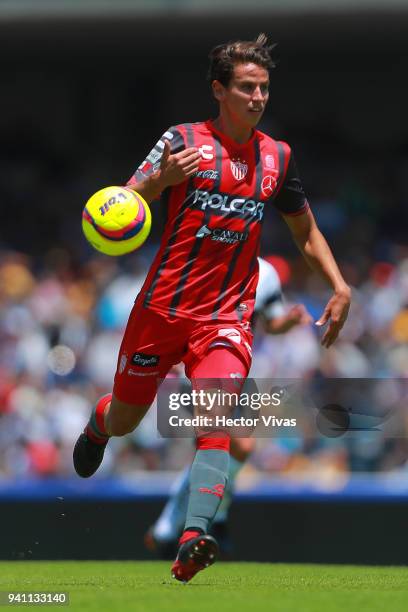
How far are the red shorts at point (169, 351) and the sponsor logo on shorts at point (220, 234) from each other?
0.40m

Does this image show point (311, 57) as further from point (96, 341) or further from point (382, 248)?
point (96, 341)

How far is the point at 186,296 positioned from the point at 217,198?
489 millimetres

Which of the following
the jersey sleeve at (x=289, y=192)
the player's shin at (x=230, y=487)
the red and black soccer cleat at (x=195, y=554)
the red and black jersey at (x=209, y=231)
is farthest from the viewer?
the player's shin at (x=230, y=487)

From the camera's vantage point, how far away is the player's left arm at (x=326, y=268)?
6.52 m

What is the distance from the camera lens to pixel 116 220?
20.3 feet

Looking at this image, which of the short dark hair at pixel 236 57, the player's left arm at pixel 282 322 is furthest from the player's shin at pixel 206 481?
the short dark hair at pixel 236 57

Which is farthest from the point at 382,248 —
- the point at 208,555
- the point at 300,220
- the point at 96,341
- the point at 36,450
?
the point at 208,555

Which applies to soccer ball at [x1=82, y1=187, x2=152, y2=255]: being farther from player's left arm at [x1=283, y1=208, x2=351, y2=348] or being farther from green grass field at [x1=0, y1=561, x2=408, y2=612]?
green grass field at [x1=0, y1=561, x2=408, y2=612]

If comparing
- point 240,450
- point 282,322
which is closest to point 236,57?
point 282,322

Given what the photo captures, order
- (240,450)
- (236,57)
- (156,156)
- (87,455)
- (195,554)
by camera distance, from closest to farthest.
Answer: (195,554) → (156,156) → (236,57) → (87,455) → (240,450)

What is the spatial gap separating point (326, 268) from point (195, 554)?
1.78 meters

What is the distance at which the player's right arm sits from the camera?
6.19 m

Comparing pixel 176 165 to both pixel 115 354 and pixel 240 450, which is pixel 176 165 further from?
pixel 115 354

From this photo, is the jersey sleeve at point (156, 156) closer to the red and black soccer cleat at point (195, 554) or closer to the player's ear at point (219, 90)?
the player's ear at point (219, 90)
